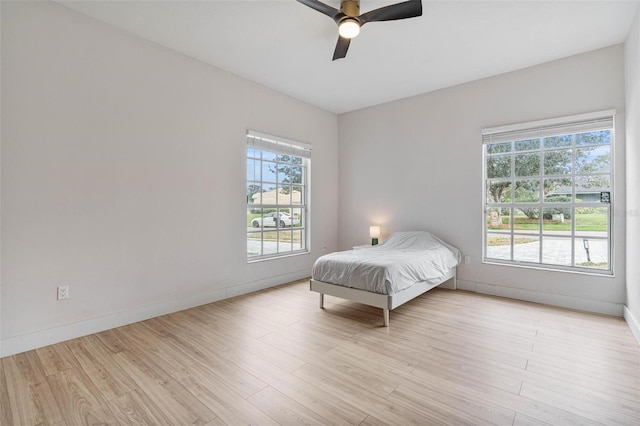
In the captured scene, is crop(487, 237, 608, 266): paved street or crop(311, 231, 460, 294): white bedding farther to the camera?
crop(487, 237, 608, 266): paved street

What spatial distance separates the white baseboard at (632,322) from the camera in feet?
8.44

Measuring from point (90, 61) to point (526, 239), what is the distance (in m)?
5.14

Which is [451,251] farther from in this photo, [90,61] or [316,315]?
[90,61]

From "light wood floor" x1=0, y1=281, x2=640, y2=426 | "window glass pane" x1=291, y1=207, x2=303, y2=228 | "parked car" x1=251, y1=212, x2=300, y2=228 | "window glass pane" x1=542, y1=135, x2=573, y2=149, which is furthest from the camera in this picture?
"window glass pane" x1=291, y1=207, x2=303, y2=228

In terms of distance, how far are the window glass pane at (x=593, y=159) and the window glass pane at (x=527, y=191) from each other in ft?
1.42

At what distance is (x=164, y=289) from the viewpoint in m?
3.26

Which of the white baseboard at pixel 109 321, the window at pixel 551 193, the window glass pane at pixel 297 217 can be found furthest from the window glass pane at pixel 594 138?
the white baseboard at pixel 109 321

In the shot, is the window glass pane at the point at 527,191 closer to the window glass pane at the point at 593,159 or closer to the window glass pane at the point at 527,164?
the window glass pane at the point at 527,164

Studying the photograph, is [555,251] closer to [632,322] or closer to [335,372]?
[632,322]

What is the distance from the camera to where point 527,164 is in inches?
151

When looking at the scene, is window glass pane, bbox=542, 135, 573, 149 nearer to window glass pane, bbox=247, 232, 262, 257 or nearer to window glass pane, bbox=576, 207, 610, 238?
window glass pane, bbox=576, 207, 610, 238

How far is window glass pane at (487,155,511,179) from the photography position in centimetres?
397

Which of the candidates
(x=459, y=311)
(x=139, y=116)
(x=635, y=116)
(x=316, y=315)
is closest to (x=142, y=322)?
(x=316, y=315)

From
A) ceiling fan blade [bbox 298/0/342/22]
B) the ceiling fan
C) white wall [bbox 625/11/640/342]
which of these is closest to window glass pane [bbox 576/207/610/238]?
white wall [bbox 625/11/640/342]
